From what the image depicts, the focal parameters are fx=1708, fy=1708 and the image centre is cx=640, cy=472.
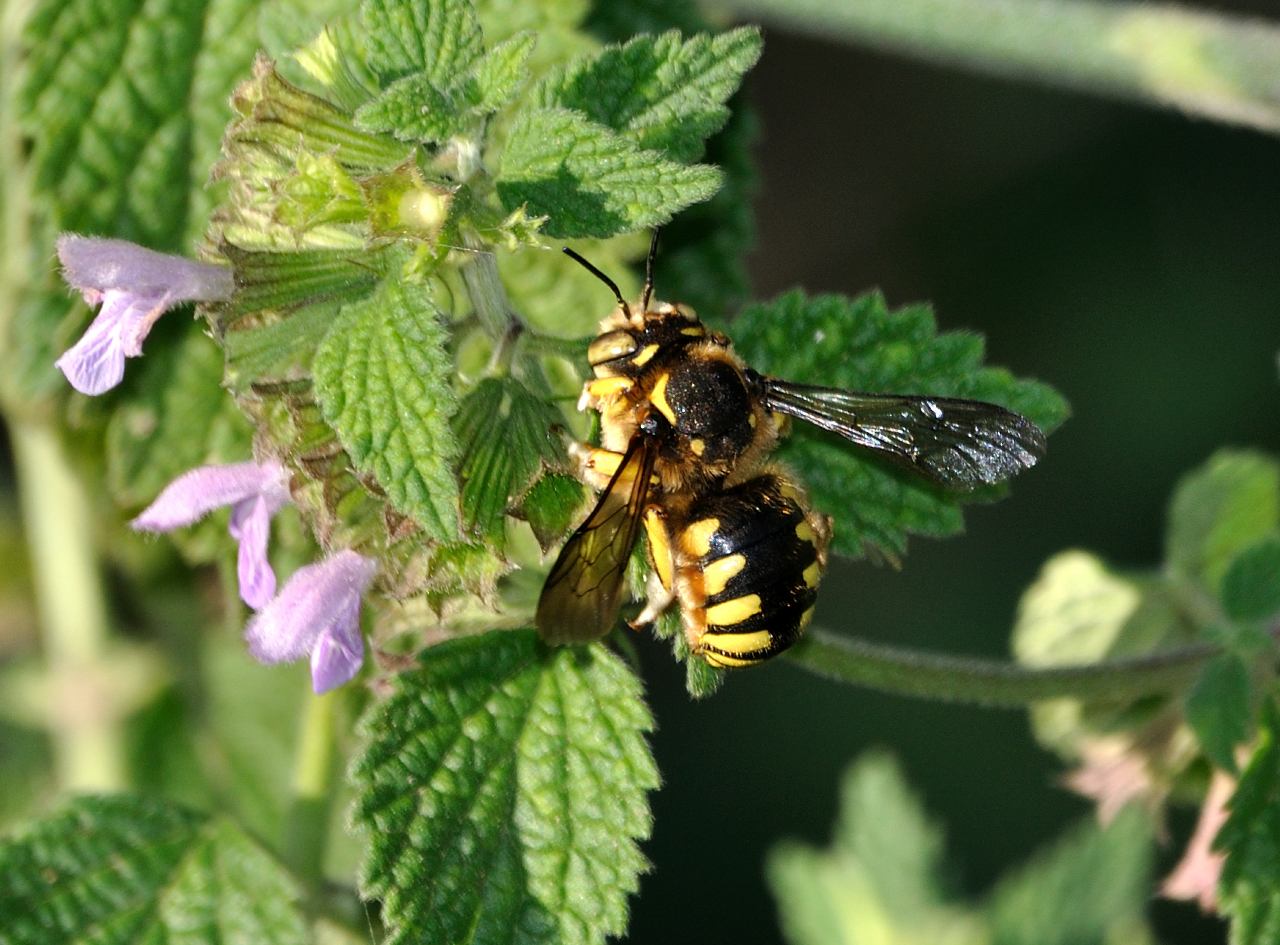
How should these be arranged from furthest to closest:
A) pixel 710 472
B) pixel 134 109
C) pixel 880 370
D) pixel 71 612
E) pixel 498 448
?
pixel 71 612 < pixel 134 109 < pixel 880 370 < pixel 710 472 < pixel 498 448

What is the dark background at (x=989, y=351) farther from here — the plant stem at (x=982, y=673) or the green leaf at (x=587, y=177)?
the green leaf at (x=587, y=177)

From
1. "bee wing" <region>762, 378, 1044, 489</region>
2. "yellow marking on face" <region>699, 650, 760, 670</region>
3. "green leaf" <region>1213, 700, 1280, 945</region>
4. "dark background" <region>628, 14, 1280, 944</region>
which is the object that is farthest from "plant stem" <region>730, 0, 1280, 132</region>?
"dark background" <region>628, 14, 1280, 944</region>

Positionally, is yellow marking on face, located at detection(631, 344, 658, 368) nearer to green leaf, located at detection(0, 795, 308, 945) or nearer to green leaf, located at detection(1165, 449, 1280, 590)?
green leaf, located at detection(0, 795, 308, 945)

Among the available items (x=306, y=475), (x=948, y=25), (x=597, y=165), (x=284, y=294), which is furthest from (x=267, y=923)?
(x=948, y=25)

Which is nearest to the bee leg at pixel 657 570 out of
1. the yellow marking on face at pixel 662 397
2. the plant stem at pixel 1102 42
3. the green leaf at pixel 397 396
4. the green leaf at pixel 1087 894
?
the yellow marking on face at pixel 662 397

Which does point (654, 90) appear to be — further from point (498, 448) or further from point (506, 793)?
point (506, 793)

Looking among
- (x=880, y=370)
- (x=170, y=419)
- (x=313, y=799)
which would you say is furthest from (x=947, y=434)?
(x=170, y=419)
